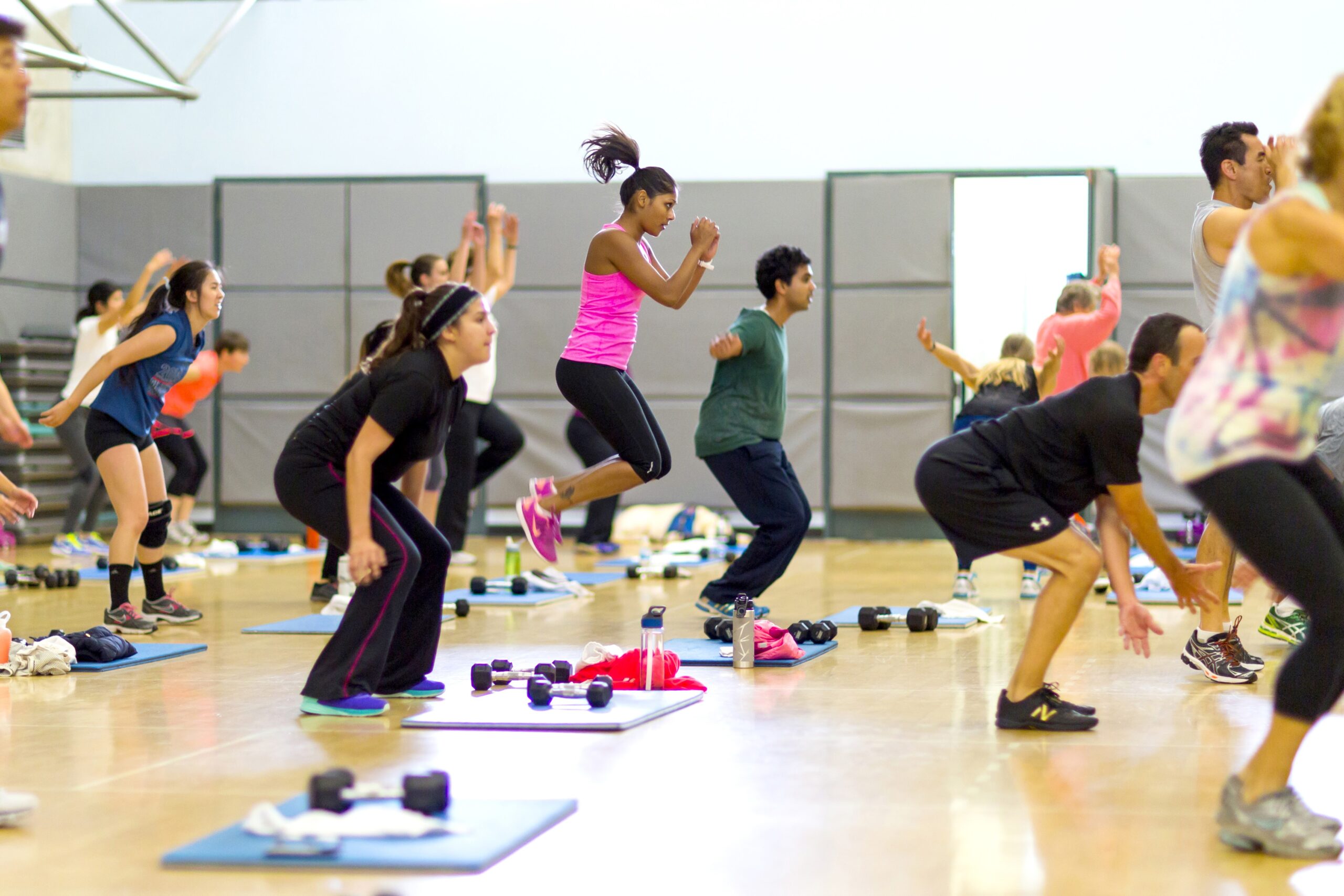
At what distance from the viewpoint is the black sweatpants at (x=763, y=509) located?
5398mm

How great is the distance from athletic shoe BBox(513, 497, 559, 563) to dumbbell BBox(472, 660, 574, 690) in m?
0.94

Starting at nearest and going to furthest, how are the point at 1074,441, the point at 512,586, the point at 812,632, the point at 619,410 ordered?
the point at 1074,441
the point at 812,632
the point at 619,410
the point at 512,586

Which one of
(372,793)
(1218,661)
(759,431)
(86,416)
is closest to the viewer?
(372,793)

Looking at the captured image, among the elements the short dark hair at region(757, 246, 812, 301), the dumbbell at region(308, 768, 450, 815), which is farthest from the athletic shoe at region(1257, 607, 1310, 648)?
the dumbbell at region(308, 768, 450, 815)

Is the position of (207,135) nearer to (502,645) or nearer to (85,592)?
(85,592)

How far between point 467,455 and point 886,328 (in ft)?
12.2

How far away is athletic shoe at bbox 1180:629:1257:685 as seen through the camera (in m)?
4.16

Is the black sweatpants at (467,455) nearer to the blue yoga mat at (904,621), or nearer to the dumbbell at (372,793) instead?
the blue yoga mat at (904,621)

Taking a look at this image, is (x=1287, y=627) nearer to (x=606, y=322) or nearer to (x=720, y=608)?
(x=720, y=608)

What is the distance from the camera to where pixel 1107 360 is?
198 inches

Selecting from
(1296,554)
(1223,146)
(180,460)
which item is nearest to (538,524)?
(1223,146)

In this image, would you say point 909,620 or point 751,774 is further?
point 909,620

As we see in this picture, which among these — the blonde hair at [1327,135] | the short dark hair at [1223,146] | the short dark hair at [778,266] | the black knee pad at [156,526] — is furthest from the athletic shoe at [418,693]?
the short dark hair at [1223,146]

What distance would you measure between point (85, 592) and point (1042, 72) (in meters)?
7.25
